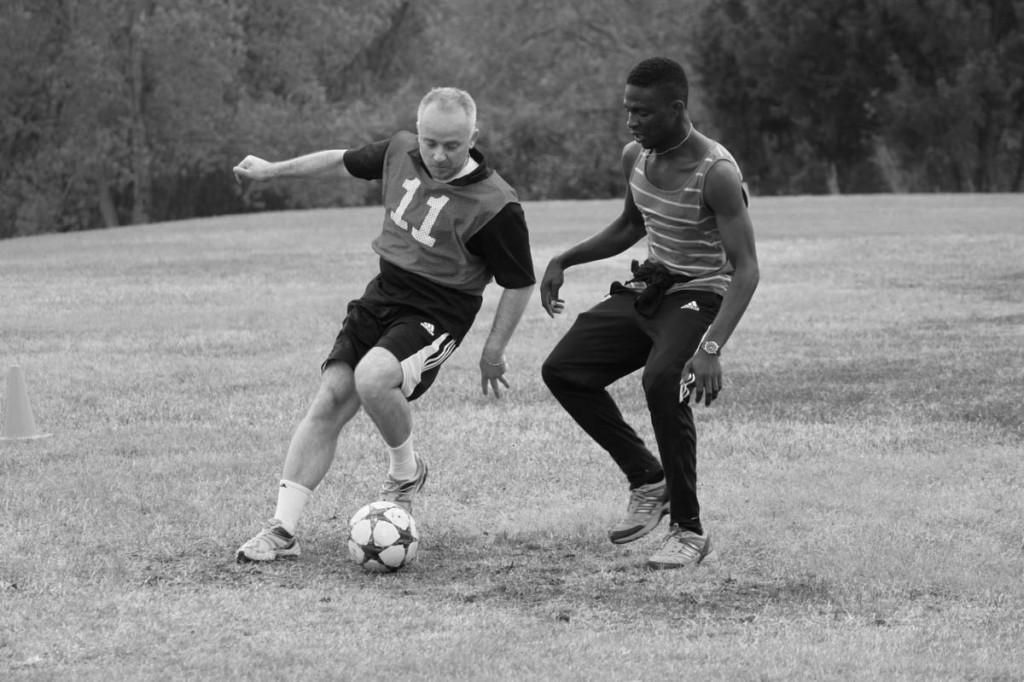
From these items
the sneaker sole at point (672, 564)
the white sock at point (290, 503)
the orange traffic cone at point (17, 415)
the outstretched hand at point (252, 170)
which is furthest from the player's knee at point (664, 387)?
the orange traffic cone at point (17, 415)

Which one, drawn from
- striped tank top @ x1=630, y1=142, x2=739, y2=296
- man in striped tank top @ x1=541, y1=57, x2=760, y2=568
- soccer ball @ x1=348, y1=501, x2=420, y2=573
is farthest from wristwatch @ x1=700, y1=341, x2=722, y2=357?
soccer ball @ x1=348, y1=501, x2=420, y2=573

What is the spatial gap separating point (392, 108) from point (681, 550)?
142 ft

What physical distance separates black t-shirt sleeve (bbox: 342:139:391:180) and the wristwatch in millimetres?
1590

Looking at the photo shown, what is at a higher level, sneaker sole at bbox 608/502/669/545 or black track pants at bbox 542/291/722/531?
black track pants at bbox 542/291/722/531

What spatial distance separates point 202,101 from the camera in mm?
47219

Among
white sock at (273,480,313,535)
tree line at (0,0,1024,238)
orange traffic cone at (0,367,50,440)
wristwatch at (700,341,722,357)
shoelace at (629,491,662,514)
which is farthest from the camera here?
tree line at (0,0,1024,238)

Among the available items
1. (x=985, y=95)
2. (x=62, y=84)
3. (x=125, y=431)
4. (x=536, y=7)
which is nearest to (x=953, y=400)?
(x=125, y=431)

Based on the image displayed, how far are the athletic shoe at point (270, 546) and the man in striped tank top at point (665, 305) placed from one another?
1259mm

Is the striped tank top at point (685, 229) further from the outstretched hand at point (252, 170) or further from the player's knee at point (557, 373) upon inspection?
the outstretched hand at point (252, 170)

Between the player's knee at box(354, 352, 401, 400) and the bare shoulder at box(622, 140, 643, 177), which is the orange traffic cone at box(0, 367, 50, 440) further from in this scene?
the bare shoulder at box(622, 140, 643, 177)

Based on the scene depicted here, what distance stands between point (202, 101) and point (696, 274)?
4245cm

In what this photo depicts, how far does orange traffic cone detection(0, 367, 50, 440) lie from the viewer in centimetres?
902

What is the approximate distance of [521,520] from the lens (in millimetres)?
7188

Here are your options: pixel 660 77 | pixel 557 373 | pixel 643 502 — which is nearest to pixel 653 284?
pixel 557 373
